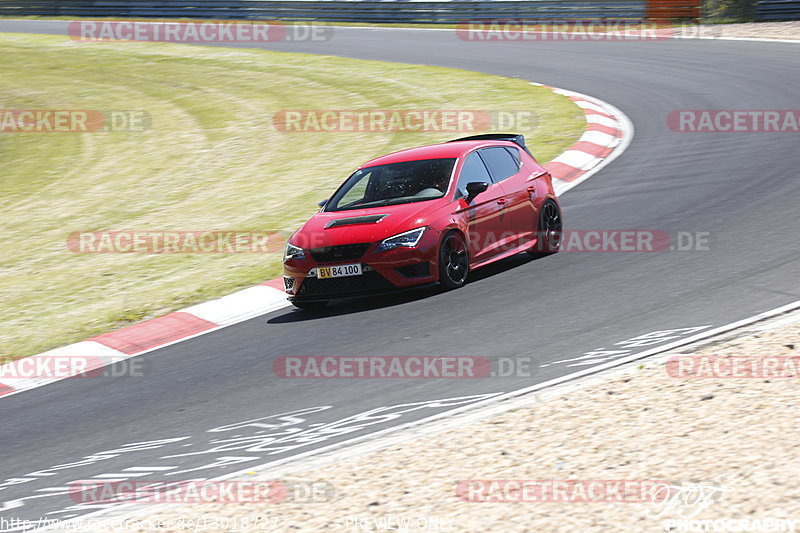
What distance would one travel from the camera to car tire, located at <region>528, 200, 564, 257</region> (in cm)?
1167

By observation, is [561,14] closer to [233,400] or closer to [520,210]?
[520,210]

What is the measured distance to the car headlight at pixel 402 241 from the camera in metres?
10.1

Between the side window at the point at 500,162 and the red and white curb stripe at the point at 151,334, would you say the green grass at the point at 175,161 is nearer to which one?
the red and white curb stripe at the point at 151,334

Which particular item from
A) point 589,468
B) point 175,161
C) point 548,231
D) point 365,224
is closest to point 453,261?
point 365,224

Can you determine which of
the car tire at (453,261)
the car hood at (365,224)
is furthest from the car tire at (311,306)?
the car tire at (453,261)

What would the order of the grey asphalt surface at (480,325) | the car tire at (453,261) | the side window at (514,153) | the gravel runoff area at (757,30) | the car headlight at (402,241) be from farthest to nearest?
the gravel runoff area at (757,30), the side window at (514,153), the car tire at (453,261), the car headlight at (402,241), the grey asphalt surface at (480,325)

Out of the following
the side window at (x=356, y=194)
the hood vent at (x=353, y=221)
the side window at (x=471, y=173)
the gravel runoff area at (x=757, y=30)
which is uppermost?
the gravel runoff area at (x=757, y=30)

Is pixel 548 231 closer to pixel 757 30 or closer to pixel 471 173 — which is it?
pixel 471 173

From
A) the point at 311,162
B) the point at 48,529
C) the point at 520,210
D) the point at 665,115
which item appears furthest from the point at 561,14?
the point at 48,529

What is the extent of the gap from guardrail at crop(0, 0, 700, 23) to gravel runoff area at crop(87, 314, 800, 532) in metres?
27.2

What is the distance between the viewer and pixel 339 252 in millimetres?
10289

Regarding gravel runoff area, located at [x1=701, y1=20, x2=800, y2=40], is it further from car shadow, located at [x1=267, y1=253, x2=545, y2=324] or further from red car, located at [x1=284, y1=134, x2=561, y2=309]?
car shadow, located at [x1=267, y1=253, x2=545, y2=324]

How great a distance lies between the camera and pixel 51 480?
275 inches

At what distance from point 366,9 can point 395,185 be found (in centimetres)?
2836
